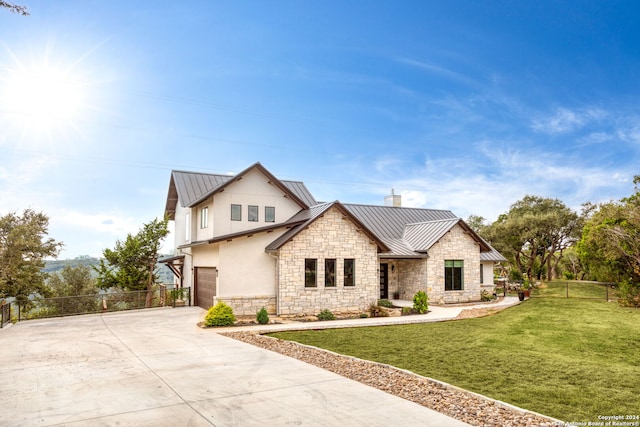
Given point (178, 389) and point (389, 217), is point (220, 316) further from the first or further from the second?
point (389, 217)

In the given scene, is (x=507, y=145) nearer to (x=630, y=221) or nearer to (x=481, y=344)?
(x=630, y=221)

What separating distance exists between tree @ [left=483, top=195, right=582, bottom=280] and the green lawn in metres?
24.8

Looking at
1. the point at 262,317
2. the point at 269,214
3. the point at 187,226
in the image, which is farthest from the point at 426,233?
the point at 187,226

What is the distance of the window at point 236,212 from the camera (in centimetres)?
2195

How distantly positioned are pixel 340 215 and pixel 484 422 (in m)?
15.2

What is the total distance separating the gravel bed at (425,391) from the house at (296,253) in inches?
328

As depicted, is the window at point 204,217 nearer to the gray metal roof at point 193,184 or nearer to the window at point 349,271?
the gray metal roof at point 193,184

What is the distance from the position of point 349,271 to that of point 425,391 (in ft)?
44.4

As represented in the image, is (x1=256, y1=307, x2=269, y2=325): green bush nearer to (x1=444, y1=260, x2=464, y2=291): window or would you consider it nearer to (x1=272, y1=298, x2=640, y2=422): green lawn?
(x1=272, y1=298, x2=640, y2=422): green lawn

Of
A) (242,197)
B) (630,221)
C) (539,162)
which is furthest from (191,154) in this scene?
(630,221)

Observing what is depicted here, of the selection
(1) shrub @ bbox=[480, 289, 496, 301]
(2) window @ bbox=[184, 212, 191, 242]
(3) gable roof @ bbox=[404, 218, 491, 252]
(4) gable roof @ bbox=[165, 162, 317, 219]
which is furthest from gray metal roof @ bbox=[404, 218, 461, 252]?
(2) window @ bbox=[184, 212, 191, 242]

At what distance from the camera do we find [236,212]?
2203 centimetres

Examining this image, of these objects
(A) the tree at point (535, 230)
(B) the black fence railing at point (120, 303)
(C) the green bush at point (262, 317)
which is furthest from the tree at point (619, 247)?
(B) the black fence railing at point (120, 303)

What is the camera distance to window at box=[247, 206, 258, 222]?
2233 centimetres
